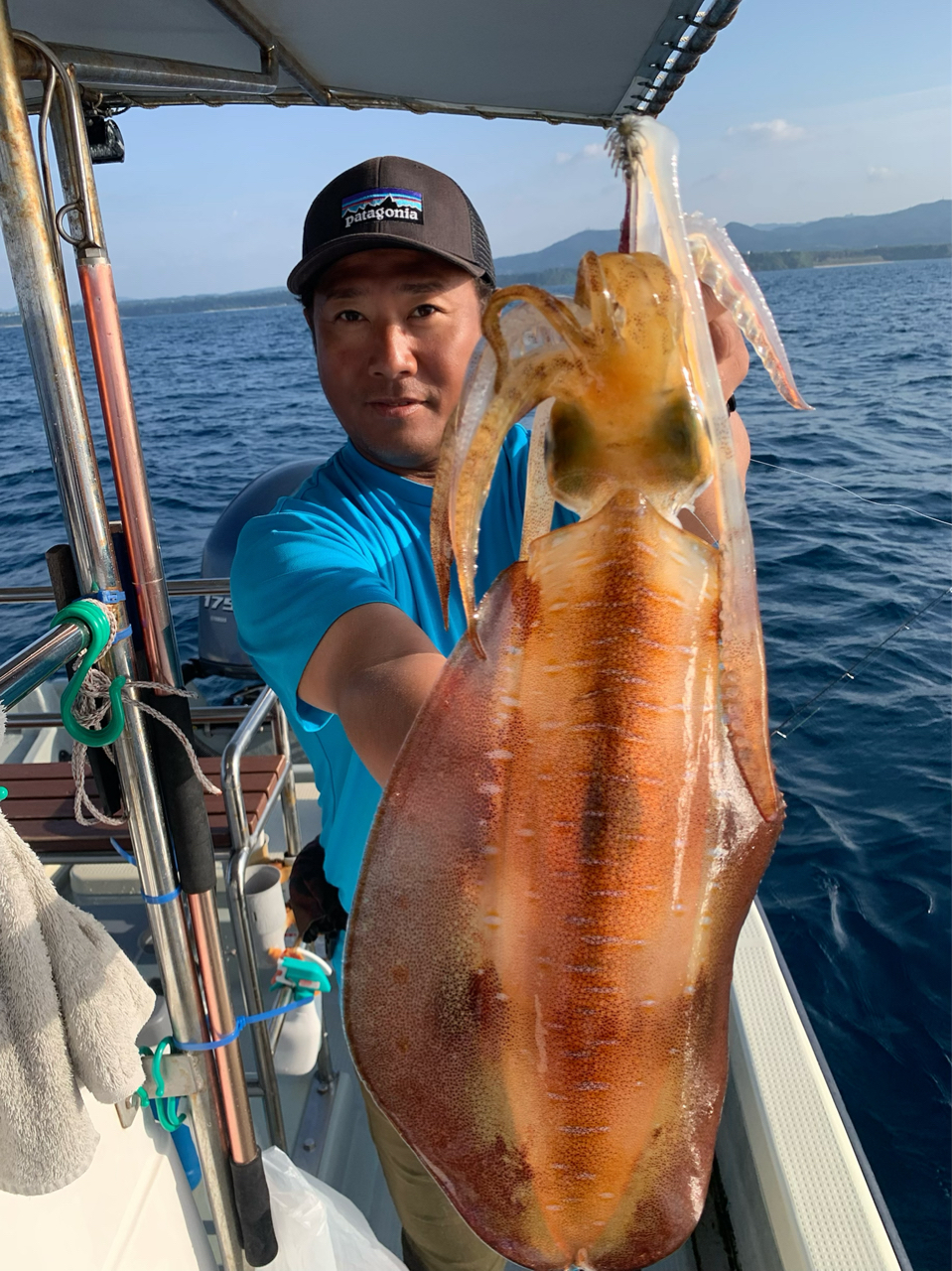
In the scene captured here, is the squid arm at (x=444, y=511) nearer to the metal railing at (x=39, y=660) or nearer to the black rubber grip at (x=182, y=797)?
the metal railing at (x=39, y=660)

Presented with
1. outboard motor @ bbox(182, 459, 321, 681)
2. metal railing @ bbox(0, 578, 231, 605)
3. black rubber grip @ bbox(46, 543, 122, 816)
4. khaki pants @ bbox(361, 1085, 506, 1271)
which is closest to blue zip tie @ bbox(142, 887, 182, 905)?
black rubber grip @ bbox(46, 543, 122, 816)

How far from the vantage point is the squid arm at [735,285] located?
2.90ft

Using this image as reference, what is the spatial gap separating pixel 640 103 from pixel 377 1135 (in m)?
3.35

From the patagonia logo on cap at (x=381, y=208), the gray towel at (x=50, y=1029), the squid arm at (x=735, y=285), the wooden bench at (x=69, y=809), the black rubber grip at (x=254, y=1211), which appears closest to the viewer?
the squid arm at (x=735, y=285)

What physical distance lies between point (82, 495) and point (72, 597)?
24 cm

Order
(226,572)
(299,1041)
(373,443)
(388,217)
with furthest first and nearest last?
1. (226,572)
2. (299,1041)
3. (373,443)
4. (388,217)

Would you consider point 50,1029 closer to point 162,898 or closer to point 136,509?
point 162,898

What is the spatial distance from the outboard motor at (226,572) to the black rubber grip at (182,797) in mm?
3778

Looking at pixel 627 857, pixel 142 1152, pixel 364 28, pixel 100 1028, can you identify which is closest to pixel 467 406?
pixel 627 857

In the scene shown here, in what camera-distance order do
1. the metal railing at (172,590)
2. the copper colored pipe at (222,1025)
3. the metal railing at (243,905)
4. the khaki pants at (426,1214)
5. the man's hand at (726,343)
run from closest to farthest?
the man's hand at (726,343) → the copper colored pipe at (222,1025) → the khaki pants at (426,1214) → the metal railing at (243,905) → the metal railing at (172,590)

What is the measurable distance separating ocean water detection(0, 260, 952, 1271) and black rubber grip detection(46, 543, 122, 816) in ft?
8.90

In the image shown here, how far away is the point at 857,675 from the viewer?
878 centimetres

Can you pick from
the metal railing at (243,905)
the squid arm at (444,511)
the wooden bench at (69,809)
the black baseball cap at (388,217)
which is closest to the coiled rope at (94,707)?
the metal railing at (243,905)

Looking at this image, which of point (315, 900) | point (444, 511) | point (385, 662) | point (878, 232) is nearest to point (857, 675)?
point (315, 900)
